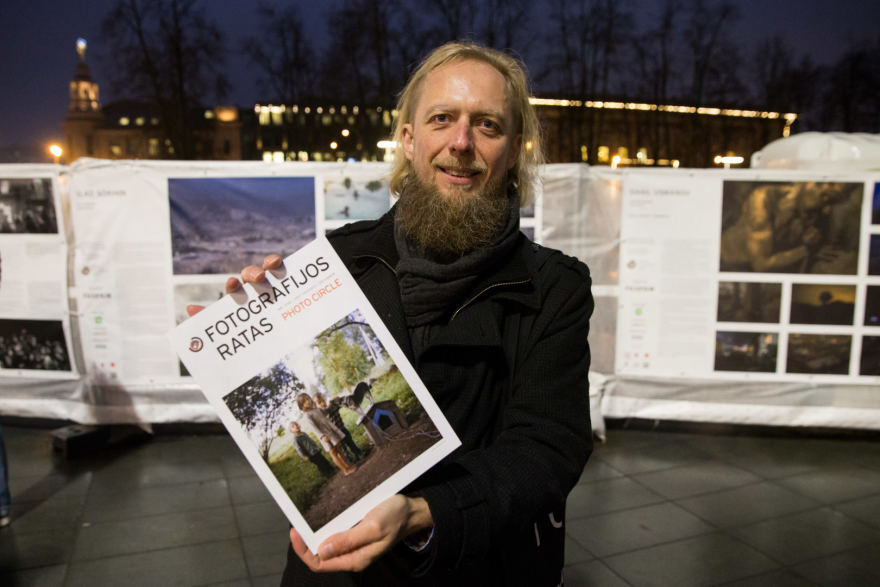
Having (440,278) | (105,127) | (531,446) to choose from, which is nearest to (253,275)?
(440,278)

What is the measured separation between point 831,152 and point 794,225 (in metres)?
0.87

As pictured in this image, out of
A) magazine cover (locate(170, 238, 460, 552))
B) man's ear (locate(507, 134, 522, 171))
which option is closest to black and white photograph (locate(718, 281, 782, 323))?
man's ear (locate(507, 134, 522, 171))

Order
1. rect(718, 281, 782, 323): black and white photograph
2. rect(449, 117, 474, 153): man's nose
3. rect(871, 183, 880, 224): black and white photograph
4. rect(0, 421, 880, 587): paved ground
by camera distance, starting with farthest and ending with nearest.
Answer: rect(718, 281, 782, 323): black and white photograph, rect(871, 183, 880, 224): black and white photograph, rect(0, 421, 880, 587): paved ground, rect(449, 117, 474, 153): man's nose

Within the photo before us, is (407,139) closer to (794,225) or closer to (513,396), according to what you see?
(513,396)

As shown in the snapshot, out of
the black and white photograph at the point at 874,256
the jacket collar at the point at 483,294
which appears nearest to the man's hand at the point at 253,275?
the jacket collar at the point at 483,294

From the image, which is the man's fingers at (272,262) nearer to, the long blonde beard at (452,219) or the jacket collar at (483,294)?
the jacket collar at (483,294)

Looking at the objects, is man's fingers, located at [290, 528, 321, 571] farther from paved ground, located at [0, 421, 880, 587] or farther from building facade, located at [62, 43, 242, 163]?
building facade, located at [62, 43, 242, 163]

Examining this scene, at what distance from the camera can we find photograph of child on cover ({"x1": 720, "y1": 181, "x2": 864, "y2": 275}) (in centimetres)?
545

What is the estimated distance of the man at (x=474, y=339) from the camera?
114 centimetres

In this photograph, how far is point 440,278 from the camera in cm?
141

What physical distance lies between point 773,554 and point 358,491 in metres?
3.69

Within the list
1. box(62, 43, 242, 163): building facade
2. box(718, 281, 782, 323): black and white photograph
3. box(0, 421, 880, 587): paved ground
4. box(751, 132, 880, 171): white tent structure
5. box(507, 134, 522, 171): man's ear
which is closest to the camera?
box(507, 134, 522, 171): man's ear

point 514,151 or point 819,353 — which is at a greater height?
point 514,151

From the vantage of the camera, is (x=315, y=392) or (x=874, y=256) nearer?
(x=315, y=392)
